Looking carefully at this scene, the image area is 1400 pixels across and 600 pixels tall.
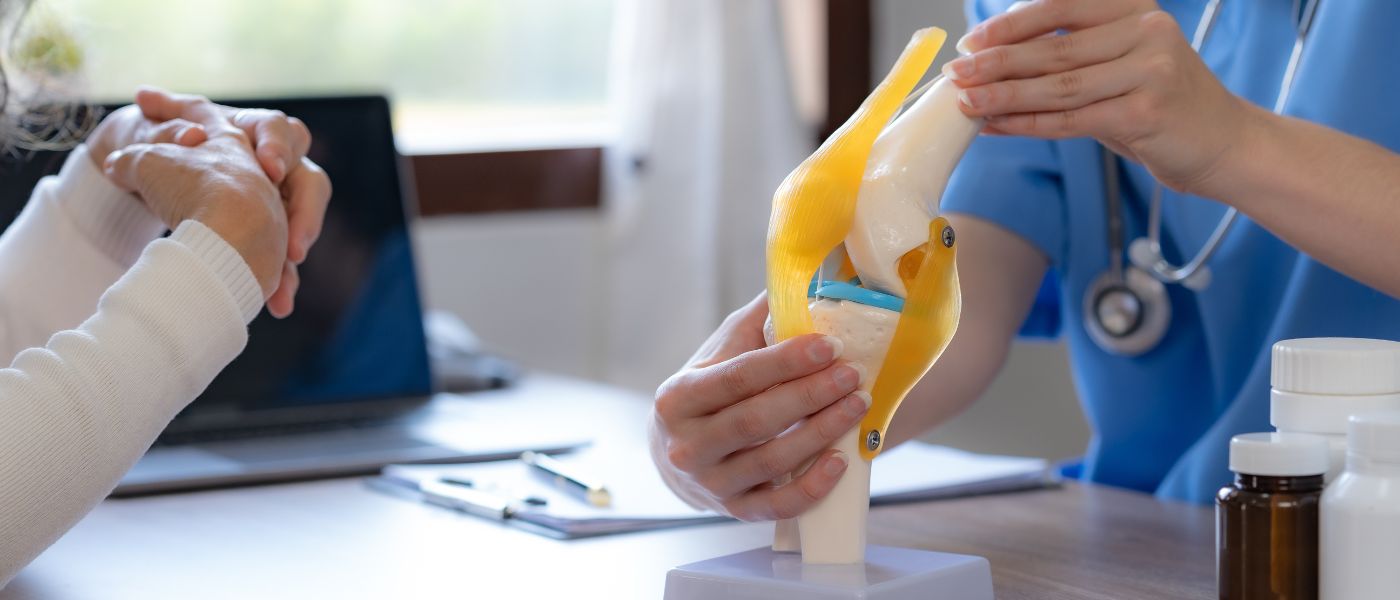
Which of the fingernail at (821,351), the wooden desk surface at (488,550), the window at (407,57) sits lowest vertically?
the wooden desk surface at (488,550)

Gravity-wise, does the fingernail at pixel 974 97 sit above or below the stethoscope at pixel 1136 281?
above

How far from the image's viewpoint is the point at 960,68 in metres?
0.73

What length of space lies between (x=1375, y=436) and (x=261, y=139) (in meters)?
0.66

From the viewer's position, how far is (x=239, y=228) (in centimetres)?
79

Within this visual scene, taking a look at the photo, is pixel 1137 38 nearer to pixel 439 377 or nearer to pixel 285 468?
pixel 285 468

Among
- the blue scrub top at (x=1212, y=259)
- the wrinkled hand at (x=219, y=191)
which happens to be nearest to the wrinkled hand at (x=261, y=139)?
the wrinkled hand at (x=219, y=191)

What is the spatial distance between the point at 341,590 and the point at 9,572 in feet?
0.54

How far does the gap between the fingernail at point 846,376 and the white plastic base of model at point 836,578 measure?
0.09 m

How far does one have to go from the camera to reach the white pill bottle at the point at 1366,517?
1.69ft

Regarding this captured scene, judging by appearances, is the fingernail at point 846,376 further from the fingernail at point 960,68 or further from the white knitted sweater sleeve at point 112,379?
the white knitted sweater sleeve at point 112,379

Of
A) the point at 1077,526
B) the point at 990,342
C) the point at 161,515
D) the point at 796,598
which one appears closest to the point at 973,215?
the point at 990,342

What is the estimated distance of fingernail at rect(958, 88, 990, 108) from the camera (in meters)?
0.72

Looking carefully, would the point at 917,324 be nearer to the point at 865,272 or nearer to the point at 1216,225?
the point at 865,272

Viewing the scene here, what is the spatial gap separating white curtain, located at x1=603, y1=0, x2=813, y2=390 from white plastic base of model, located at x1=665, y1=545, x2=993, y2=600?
1.63 meters
